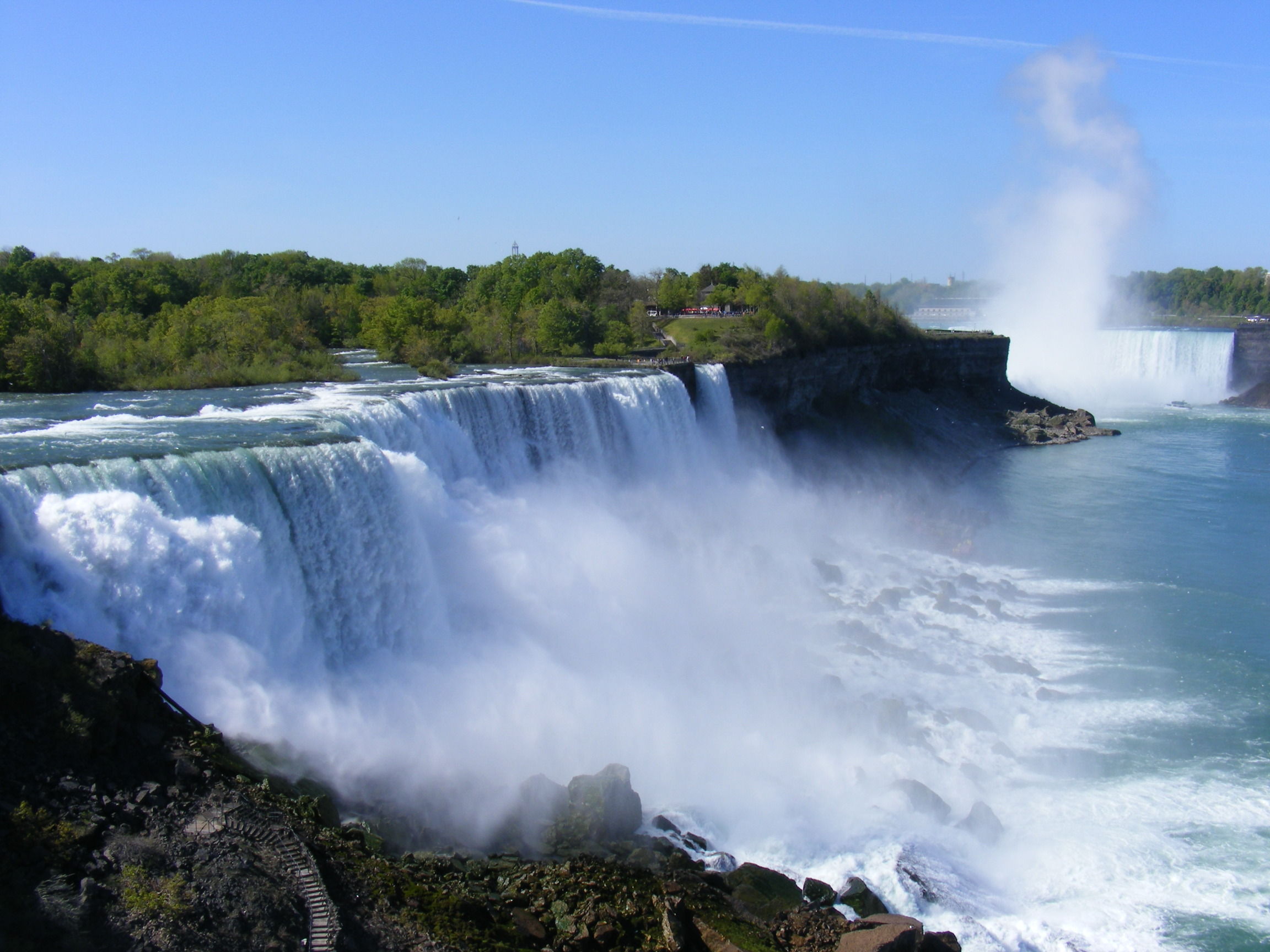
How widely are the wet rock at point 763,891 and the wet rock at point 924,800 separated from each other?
3522 millimetres

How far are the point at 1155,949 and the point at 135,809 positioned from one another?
485 inches

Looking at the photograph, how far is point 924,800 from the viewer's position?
1412 centimetres

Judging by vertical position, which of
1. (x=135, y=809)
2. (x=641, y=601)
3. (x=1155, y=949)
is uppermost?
(x=135, y=809)

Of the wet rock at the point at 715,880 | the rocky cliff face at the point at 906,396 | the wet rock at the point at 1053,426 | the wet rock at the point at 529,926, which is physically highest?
the rocky cliff face at the point at 906,396

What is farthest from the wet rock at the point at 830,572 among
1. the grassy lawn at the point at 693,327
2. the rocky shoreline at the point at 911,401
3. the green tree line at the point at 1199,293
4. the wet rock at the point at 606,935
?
the green tree line at the point at 1199,293

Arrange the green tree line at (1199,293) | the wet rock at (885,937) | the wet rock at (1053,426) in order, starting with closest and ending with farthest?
the wet rock at (885,937) → the wet rock at (1053,426) → the green tree line at (1199,293)

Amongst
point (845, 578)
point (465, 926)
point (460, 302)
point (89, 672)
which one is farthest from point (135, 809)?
point (460, 302)

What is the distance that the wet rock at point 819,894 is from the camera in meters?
11.3

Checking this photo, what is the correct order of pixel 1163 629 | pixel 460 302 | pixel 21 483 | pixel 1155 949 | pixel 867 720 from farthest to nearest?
pixel 460 302 < pixel 1163 629 < pixel 867 720 < pixel 21 483 < pixel 1155 949

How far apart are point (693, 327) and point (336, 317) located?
61.5ft

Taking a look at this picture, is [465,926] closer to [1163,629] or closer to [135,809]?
[135,809]

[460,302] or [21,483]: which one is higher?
[460,302]

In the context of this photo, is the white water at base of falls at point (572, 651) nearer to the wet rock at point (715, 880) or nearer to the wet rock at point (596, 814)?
the wet rock at point (596, 814)

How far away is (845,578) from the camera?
25.5 m
